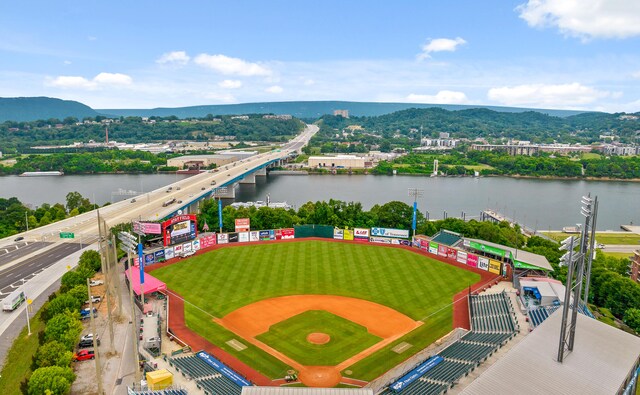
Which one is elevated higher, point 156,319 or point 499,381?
point 499,381

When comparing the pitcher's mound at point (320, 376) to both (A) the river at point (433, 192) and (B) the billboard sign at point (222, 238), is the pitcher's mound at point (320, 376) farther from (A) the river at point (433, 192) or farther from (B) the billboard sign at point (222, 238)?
(A) the river at point (433, 192)

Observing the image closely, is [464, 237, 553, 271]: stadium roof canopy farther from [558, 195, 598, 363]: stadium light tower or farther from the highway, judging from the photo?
the highway

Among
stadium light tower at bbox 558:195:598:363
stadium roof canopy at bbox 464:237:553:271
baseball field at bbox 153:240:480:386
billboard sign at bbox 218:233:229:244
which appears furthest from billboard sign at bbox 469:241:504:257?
billboard sign at bbox 218:233:229:244

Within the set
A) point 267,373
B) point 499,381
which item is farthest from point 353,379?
point 499,381

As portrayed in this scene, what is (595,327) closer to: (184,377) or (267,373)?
(267,373)

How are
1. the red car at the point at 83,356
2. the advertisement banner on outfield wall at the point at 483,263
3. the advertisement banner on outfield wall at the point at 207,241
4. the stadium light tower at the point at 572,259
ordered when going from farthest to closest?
the advertisement banner on outfield wall at the point at 207,241
the advertisement banner on outfield wall at the point at 483,263
the red car at the point at 83,356
the stadium light tower at the point at 572,259

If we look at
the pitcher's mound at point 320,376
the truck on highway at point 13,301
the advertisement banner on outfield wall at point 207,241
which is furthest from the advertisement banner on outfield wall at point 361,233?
the truck on highway at point 13,301
